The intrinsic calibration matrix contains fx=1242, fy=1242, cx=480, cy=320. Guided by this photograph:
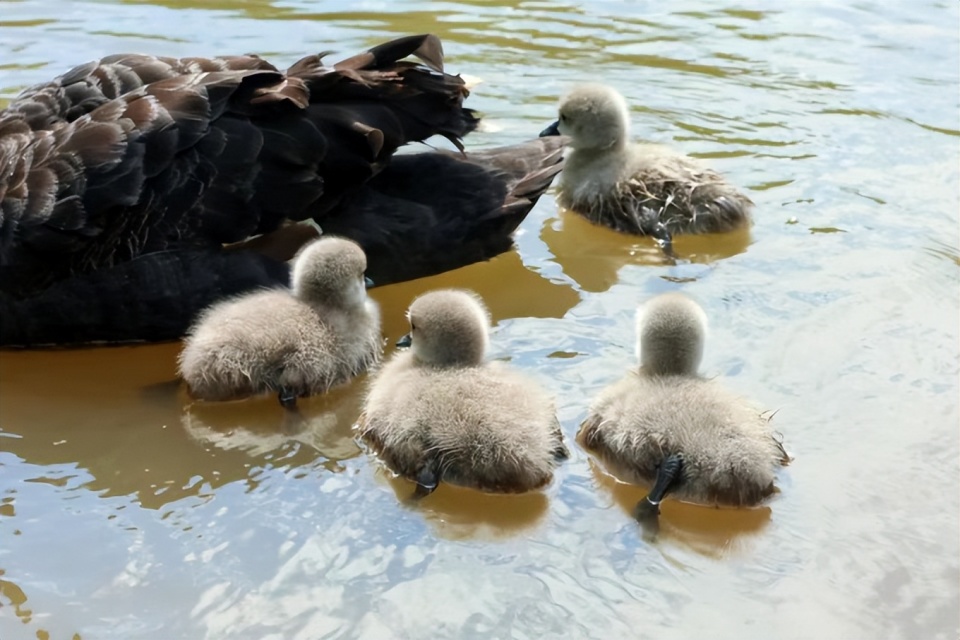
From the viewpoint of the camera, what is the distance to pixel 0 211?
423 cm

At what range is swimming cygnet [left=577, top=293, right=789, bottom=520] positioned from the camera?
3.42 metres

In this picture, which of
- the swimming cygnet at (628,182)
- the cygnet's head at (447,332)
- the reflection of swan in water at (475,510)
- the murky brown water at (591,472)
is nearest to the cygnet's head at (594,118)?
the swimming cygnet at (628,182)

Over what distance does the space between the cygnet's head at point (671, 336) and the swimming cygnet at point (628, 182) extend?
62.2 inches

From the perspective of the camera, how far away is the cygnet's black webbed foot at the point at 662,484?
3418 millimetres

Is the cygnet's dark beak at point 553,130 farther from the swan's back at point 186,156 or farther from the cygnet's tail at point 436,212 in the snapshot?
the swan's back at point 186,156

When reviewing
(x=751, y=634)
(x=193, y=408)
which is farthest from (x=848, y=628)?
(x=193, y=408)

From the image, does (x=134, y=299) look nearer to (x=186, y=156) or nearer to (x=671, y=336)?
(x=186, y=156)

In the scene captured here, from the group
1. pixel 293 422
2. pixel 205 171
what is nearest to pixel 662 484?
pixel 293 422

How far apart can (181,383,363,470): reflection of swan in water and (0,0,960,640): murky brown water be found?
0.01 m

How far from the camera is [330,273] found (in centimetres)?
409

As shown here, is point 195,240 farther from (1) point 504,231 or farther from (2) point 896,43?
(2) point 896,43

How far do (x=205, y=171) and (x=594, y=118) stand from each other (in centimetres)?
194

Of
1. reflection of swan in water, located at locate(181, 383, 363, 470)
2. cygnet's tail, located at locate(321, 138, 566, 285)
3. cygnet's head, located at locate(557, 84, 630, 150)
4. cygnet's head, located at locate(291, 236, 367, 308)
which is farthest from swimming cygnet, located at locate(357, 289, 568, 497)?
cygnet's head, located at locate(557, 84, 630, 150)

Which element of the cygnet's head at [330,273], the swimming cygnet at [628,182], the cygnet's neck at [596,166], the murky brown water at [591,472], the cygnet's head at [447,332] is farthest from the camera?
the cygnet's neck at [596,166]
